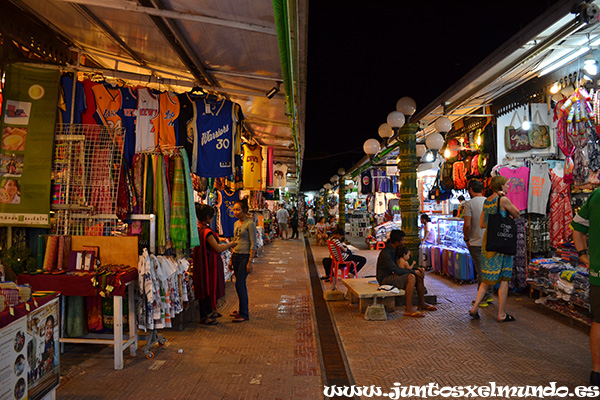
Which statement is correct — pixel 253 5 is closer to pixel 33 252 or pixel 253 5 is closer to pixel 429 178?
pixel 33 252

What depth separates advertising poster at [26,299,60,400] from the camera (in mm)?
2549

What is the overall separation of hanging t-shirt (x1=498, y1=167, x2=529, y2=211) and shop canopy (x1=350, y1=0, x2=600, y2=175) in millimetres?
1437

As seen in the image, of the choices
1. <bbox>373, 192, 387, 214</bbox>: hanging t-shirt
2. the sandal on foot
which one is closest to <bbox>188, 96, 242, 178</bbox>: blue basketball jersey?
the sandal on foot

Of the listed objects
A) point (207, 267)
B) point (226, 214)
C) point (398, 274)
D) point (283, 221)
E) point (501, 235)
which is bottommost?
point (398, 274)

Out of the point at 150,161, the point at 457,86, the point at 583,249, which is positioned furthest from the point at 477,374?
the point at 457,86

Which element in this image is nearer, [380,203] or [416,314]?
[416,314]

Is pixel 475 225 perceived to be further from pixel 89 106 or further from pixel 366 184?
pixel 366 184

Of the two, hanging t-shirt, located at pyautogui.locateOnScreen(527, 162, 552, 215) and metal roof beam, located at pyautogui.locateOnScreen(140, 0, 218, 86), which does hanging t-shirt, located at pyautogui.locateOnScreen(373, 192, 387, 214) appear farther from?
metal roof beam, located at pyautogui.locateOnScreen(140, 0, 218, 86)

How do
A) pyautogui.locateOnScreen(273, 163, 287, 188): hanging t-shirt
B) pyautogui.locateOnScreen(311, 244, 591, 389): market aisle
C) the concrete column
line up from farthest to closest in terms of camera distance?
pyautogui.locateOnScreen(273, 163, 287, 188): hanging t-shirt → the concrete column → pyautogui.locateOnScreen(311, 244, 591, 389): market aisle

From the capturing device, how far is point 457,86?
644cm

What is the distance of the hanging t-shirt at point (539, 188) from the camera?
643 cm

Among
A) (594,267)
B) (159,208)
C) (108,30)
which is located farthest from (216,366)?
(108,30)

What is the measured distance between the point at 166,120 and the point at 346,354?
3558 millimetres

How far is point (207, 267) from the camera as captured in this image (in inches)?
208
